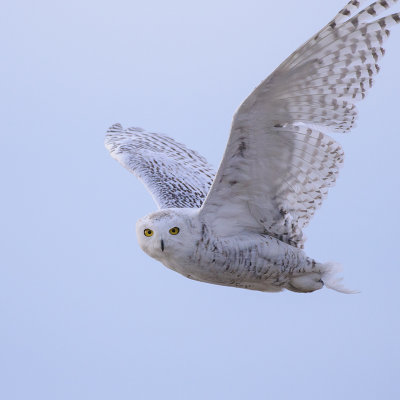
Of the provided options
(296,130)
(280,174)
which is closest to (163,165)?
(280,174)

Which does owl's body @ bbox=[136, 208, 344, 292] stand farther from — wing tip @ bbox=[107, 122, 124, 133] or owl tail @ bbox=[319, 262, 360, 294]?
wing tip @ bbox=[107, 122, 124, 133]

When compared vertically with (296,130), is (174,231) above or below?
below

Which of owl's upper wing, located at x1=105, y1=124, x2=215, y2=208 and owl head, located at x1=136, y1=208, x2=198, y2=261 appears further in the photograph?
owl's upper wing, located at x1=105, y1=124, x2=215, y2=208

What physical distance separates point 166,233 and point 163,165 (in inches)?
70.3

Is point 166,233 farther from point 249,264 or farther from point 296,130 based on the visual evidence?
point 296,130

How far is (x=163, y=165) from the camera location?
25.3ft

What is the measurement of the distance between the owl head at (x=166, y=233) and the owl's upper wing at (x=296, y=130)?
193 millimetres

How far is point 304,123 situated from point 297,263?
3.06 feet

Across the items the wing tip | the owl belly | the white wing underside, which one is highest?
the wing tip

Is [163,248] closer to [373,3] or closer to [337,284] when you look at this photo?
[337,284]

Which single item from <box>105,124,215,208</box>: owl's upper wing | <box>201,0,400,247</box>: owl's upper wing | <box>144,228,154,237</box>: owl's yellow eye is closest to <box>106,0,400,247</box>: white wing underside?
<box>201,0,400,247</box>: owl's upper wing

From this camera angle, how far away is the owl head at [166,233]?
19.7ft

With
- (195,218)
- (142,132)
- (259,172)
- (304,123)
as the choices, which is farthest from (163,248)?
(142,132)

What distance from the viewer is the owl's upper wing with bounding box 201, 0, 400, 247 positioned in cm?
573
